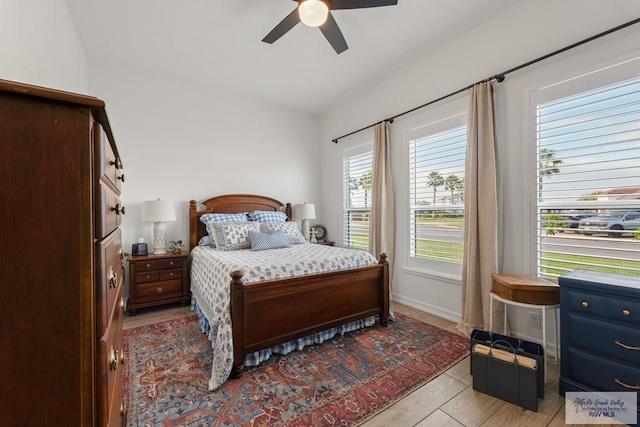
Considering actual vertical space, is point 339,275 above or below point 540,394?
above

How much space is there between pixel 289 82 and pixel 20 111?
11.9 feet

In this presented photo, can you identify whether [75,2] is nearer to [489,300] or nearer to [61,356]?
[61,356]

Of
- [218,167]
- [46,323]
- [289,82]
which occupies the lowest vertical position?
[46,323]

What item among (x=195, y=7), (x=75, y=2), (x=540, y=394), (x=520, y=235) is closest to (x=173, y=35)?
(x=195, y=7)

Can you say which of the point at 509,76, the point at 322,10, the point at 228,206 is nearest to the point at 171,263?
the point at 228,206

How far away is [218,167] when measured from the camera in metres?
4.14

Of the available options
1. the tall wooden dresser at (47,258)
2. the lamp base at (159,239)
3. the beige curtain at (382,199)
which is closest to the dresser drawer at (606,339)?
the beige curtain at (382,199)

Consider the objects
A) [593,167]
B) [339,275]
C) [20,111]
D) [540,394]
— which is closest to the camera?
[20,111]

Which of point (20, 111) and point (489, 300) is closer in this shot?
point (20, 111)

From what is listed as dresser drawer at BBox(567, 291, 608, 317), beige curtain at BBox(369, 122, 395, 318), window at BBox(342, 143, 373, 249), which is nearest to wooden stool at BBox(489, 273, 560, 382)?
dresser drawer at BBox(567, 291, 608, 317)

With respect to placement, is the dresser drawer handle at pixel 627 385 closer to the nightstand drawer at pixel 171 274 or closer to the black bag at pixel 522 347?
the black bag at pixel 522 347

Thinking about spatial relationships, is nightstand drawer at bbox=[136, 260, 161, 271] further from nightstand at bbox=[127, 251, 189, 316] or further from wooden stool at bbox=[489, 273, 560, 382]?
wooden stool at bbox=[489, 273, 560, 382]

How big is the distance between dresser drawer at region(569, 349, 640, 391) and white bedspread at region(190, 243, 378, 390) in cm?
161

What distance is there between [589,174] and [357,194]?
2727 millimetres
